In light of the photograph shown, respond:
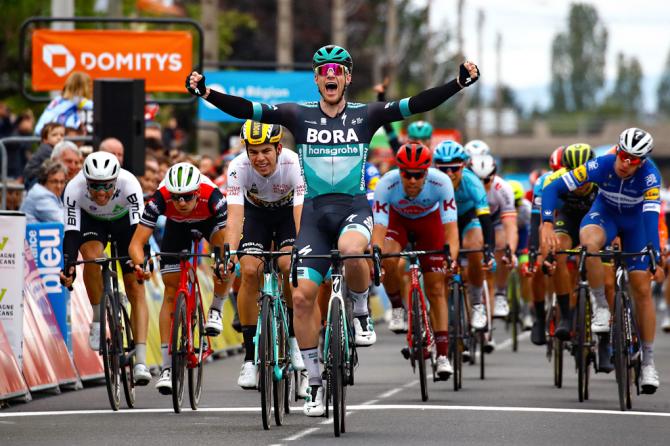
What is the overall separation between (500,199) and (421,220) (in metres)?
3.68

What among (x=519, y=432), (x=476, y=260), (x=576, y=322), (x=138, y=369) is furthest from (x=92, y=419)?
(x=476, y=260)

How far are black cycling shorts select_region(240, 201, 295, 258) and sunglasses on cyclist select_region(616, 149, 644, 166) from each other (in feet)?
8.94

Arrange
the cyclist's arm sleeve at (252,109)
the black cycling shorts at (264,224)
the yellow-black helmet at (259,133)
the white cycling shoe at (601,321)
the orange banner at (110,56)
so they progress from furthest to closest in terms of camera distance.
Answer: the orange banner at (110,56) → the white cycling shoe at (601,321) → the black cycling shorts at (264,224) → the yellow-black helmet at (259,133) → the cyclist's arm sleeve at (252,109)

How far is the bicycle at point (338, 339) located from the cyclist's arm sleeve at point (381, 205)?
325 centimetres

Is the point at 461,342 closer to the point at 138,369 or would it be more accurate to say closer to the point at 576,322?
the point at 576,322

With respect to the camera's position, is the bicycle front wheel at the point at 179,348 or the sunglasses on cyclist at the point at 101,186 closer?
the bicycle front wheel at the point at 179,348

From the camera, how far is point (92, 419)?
13406 mm

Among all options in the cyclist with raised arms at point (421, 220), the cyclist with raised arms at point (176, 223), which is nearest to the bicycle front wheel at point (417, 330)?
the cyclist with raised arms at point (421, 220)

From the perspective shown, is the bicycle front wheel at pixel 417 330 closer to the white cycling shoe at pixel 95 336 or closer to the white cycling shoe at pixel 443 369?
the white cycling shoe at pixel 443 369

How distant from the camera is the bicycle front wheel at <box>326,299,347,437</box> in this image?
38.9 ft

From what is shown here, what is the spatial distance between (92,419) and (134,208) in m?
2.12

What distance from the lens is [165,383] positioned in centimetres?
1425

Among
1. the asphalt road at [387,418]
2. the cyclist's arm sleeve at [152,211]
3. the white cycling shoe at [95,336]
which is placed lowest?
the asphalt road at [387,418]

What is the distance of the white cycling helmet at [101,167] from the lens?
14.4 m
